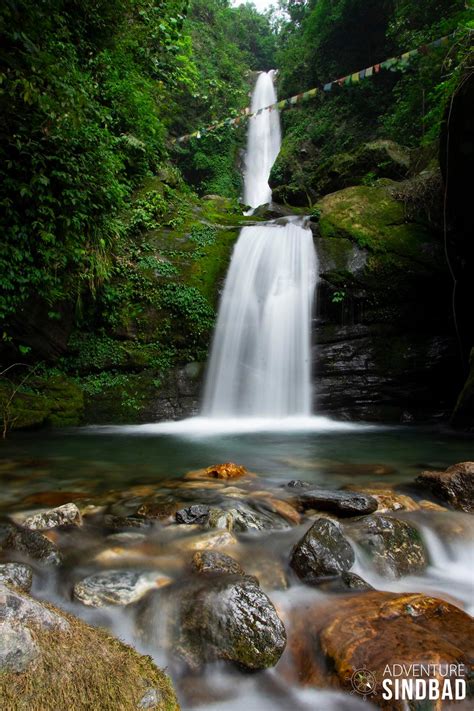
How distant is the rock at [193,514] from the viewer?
3.05 m

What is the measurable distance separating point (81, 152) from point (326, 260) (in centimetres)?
557

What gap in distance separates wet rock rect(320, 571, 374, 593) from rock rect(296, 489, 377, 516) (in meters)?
0.73

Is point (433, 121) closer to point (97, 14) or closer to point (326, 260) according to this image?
point (326, 260)

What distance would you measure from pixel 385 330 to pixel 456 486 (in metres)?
6.09

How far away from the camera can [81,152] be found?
7.48 m

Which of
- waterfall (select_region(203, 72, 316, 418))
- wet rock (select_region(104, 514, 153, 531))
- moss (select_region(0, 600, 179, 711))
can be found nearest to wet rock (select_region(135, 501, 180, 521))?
wet rock (select_region(104, 514, 153, 531))

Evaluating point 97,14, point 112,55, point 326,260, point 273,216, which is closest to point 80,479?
point 326,260

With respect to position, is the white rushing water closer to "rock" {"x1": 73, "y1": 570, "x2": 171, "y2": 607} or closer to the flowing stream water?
the flowing stream water

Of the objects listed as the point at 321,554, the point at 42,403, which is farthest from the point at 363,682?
the point at 42,403

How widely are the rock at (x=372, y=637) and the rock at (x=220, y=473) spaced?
2.18 m

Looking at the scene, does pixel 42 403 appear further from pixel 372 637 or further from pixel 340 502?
pixel 372 637

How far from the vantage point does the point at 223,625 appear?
200cm

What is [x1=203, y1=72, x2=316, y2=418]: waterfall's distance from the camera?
9.00 m

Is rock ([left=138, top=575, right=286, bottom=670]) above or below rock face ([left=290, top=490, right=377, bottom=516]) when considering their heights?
below
